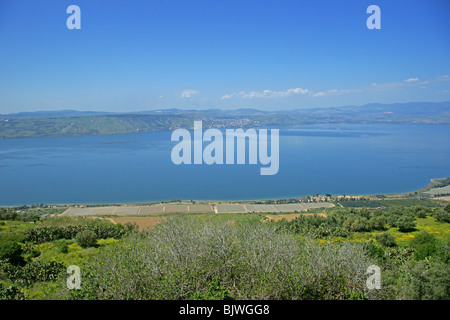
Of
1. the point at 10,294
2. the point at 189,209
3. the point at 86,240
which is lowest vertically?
the point at 189,209

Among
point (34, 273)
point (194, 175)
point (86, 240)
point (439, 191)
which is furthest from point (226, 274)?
point (194, 175)

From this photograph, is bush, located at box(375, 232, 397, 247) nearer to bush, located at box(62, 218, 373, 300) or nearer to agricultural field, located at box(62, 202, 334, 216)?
bush, located at box(62, 218, 373, 300)

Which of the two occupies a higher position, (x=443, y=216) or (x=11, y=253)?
(x=11, y=253)

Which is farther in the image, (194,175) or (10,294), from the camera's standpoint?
(194,175)

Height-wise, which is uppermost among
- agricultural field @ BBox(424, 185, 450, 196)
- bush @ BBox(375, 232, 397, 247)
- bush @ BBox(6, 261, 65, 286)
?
bush @ BBox(6, 261, 65, 286)

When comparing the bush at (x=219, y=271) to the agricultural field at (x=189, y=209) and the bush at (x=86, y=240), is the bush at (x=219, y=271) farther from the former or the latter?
the agricultural field at (x=189, y=209)

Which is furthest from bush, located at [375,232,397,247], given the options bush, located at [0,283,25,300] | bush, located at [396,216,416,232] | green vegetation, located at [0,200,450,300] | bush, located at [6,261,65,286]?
bush, located at [0,283,25,300]

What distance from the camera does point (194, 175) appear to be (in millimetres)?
61094

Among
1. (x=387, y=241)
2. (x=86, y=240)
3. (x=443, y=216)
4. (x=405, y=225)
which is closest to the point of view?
(x=387, y=241)

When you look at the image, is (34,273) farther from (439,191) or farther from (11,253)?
(439,191)

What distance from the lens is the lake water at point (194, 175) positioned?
46438mm

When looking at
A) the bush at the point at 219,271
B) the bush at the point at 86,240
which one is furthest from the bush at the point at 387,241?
the bush at the point at 86,240

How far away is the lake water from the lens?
4644 cm
